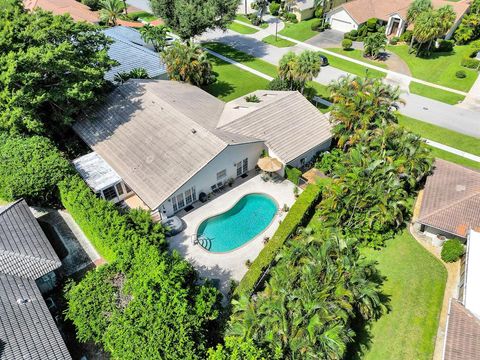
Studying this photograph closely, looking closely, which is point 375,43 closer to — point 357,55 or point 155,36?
point 357,55

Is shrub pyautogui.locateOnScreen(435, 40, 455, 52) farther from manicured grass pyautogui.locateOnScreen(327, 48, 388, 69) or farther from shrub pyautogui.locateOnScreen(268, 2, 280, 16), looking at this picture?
shrub pyautogui.locateOnScreen(268, 2, 280, 16)

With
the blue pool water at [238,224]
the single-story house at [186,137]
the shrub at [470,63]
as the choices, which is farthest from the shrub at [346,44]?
the blue pool water at [238,224]

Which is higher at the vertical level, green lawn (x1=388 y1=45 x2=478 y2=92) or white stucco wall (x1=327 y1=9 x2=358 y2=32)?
white stucco wall (x1=327 y1=9 x2=358 y2=32)

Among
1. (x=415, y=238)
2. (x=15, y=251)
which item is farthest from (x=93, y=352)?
(x=415, y=238)

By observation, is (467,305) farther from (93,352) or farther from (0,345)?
(0,345)

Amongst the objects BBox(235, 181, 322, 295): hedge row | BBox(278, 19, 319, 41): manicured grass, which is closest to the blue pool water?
BBox(235, 181, 322, 295): hedge row

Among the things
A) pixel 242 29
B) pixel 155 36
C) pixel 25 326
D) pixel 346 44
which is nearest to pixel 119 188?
pixel 25 326

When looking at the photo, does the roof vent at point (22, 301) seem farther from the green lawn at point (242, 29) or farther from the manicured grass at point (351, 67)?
the green lawn at point (242, 29)
